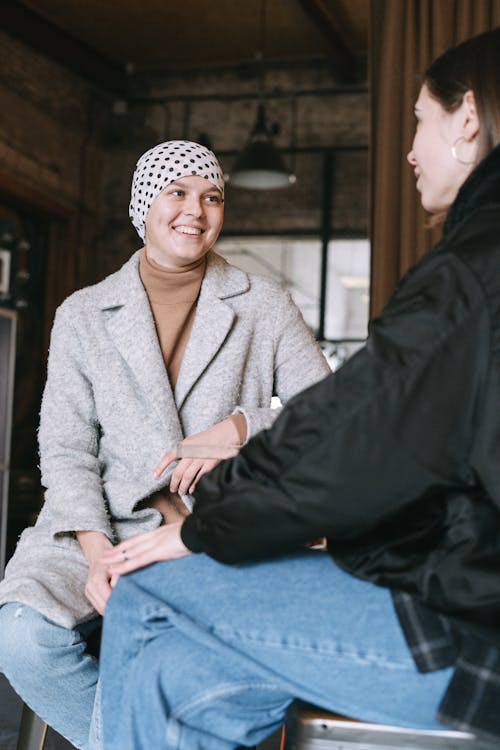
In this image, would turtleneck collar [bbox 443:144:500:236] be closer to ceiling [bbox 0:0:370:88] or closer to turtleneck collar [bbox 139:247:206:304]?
turtleneck collar [bbox 139:247:206:304]

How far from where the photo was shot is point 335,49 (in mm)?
8578

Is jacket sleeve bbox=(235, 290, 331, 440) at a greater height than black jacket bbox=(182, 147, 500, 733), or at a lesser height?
greater

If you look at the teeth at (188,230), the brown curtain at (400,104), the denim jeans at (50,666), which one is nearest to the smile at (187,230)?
the teeth at (188,230)

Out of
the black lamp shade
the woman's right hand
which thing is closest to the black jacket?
the woman's right hand

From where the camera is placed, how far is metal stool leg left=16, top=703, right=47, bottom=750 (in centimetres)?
205

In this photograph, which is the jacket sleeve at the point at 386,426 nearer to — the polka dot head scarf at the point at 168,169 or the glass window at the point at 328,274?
the polka dot head scarf at the point at 168,169

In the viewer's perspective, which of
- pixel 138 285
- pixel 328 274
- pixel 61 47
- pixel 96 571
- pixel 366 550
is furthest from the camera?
pixel 328 274

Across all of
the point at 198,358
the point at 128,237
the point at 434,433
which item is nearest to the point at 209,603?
the point at 434,433

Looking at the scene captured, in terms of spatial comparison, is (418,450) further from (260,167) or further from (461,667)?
(260,167)

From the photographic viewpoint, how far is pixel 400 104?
14.7ft

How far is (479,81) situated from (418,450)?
553mm

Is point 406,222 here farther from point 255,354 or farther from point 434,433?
point 434,433

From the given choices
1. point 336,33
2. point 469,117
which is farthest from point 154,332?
point 336,33

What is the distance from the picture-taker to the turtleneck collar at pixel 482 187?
49.4 inches
